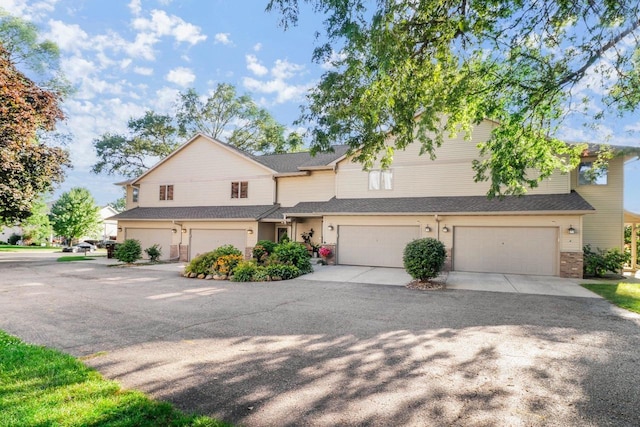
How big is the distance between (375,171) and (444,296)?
30.7 ft

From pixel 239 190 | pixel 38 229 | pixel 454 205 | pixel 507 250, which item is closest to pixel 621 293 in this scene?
pixel 507 250

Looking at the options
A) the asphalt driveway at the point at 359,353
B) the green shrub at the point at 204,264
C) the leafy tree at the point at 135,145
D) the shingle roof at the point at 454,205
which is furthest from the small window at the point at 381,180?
the leafy tree at the point at 135,145

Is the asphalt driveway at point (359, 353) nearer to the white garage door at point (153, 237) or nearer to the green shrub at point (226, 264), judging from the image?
the green shrub at point (226, 264)

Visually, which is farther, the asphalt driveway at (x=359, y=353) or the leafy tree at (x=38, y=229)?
the leafy tree at (x=38, y=229)

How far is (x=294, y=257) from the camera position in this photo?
13695mm

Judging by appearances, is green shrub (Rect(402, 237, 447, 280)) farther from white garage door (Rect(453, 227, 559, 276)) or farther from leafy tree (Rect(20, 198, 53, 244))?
leafy tree (Rect(20, 198, 53, 244))

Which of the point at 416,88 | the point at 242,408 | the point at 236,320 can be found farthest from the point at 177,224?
the point at 242,408

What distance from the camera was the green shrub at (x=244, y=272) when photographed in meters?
12.1

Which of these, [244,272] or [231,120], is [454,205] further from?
[231,120]

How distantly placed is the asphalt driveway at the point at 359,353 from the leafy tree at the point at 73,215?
32.3m

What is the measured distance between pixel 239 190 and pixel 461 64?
51.0 ft

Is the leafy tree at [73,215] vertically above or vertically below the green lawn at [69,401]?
above

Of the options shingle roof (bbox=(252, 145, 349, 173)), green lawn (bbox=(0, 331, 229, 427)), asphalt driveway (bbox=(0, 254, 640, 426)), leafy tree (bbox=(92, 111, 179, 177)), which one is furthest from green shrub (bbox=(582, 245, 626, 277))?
leafy tree (bbox=(92, 111, 179, 177))

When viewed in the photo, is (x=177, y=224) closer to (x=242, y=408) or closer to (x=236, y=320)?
(x=236, y=320)
